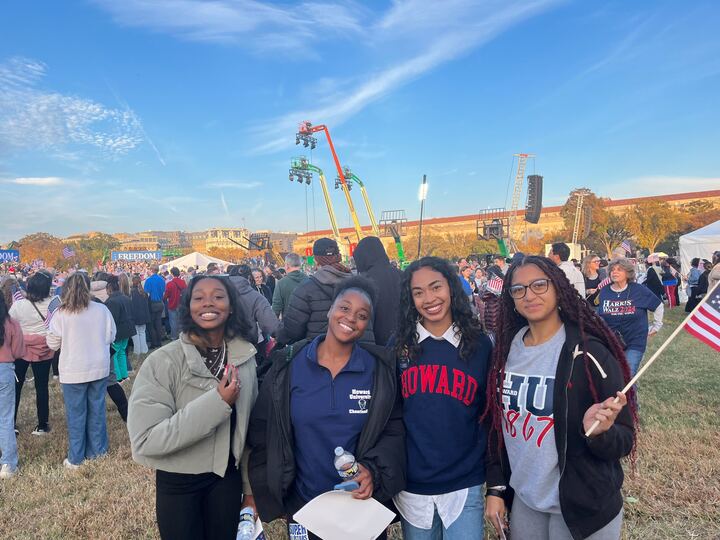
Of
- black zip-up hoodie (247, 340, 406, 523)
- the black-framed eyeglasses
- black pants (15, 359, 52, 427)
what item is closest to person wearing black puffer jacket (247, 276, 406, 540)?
black zip-up hoodie (247, 340, 406, 523)

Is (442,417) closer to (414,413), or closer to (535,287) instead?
(414,413)

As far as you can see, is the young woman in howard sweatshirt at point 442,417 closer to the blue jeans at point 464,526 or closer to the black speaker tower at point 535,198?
the blue jeans at point 464,526

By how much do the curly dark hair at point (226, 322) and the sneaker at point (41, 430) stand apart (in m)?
4.70

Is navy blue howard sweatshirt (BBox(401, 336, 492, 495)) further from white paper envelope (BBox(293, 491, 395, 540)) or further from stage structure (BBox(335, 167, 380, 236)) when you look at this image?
stage structure (BBox(335, 167, 380, 236))

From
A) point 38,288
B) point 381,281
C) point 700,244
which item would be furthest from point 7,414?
point 700,244

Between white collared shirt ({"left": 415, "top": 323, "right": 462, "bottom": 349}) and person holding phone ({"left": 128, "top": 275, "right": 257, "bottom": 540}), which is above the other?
white collared shirt ({"left": 415, "top": 323, "right": 462, "bottom": 349})

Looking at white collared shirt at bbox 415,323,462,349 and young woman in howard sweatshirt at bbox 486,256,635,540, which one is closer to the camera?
young woman in howard sweatshirt at bbox 486,256,635,540

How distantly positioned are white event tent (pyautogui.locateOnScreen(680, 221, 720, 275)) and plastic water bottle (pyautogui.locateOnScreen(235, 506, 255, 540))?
21467mm

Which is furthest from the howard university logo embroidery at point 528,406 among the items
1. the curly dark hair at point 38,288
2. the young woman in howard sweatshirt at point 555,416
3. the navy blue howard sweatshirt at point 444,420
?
the curly dark hair at point 38,288

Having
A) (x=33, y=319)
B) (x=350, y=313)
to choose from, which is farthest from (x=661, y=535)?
(x=33, y=319)

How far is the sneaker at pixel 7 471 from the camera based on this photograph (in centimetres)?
461

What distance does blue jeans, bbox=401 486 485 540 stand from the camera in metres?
2.01

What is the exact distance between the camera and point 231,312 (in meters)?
2.56

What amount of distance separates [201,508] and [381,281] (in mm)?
2508
